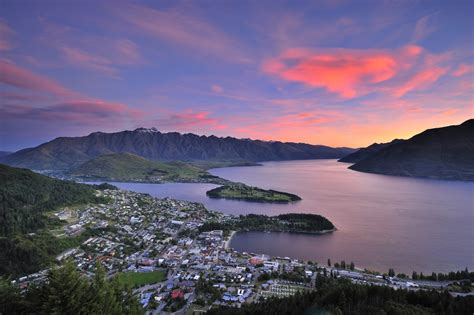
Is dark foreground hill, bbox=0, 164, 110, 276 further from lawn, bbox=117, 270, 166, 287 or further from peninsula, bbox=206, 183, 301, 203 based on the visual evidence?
peninsula, bbox=206, 183, 301, 203

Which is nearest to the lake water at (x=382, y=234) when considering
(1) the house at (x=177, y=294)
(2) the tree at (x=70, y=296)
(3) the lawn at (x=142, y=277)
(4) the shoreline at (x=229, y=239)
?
(4) the shoreline at (x=229, y=239)

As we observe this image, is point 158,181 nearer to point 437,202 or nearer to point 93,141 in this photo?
point 437,202

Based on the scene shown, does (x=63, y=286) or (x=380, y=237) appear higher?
(x=63, y=286)

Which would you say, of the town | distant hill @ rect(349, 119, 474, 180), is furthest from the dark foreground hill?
distant hill @ rect(349, 119, 474, 180)

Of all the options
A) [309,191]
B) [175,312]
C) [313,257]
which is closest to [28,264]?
[175,312]

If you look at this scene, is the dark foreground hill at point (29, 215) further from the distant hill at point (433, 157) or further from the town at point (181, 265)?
the distant hill at point (433, 157)

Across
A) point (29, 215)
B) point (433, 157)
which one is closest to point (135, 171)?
point (29, 215)
